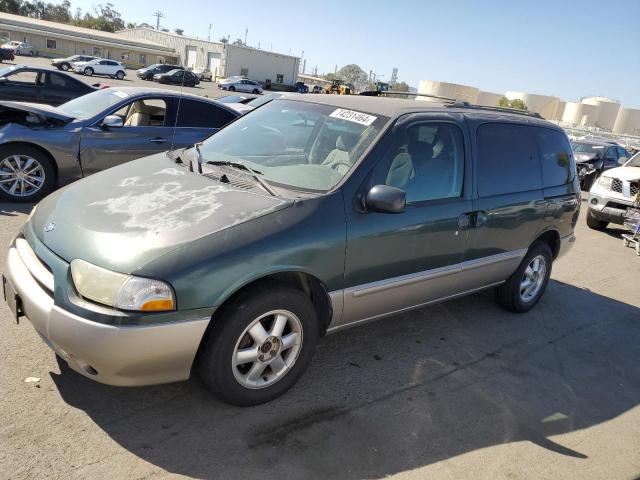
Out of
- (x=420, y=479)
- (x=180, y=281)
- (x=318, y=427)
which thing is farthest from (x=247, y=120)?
(x=420, y=479)

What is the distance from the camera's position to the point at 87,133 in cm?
678

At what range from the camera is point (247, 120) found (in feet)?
14.3

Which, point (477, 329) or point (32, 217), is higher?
point (32, 217)

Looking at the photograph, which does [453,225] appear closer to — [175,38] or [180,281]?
[180,281]

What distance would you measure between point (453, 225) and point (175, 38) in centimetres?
8331

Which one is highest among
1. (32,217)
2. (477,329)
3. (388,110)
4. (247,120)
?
(388,110)

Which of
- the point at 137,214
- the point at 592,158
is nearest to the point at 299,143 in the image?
the point at 137,214

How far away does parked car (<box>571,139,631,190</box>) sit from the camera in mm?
15711

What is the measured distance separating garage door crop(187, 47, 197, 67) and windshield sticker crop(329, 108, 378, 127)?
75.1 meters

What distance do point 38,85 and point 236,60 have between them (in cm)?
6029

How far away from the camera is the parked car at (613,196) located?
938 centimetres

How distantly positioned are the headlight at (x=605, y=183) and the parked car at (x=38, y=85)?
1077 cm

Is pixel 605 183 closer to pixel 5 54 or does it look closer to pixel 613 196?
pixel 613 196

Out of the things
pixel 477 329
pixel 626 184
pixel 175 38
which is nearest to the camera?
pixel 477 329
